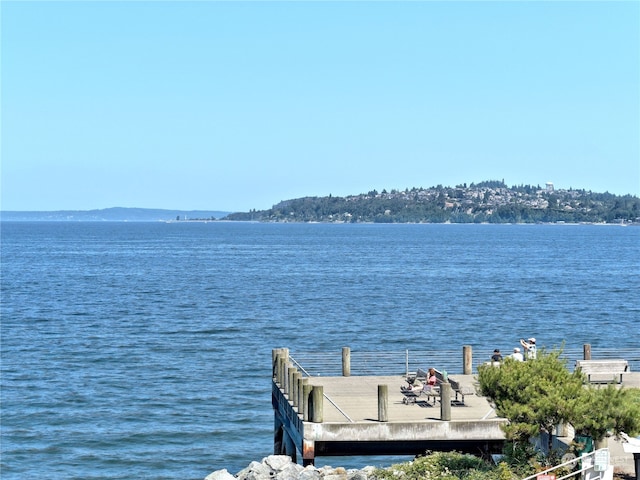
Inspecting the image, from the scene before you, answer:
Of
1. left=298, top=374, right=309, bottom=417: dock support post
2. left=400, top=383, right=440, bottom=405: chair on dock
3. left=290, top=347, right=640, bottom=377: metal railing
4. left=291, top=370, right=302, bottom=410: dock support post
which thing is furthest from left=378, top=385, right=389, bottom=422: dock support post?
left=290, top=347, right=640, bottom=377: metal railing

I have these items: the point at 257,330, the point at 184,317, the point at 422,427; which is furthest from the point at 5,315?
the point at 422,427

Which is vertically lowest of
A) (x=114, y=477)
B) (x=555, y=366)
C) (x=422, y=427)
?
(x=114, y=477)

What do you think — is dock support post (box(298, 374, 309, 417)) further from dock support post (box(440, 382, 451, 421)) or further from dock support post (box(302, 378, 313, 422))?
dock support post (box(440, 382, 451, 421))

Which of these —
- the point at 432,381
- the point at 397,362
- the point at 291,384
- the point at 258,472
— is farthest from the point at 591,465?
the point at 397,362

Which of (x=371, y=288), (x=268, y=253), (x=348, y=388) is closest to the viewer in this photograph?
(x=348, y=388)

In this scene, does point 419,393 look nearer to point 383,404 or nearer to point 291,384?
point 383,404

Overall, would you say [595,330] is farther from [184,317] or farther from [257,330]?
[184,317]

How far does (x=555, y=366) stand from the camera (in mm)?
16922

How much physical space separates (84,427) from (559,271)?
250 feet

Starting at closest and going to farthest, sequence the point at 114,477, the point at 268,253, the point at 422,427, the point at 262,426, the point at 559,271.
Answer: the point at 422,427
the point at 114,477
the point at 262,426
the point at 559,271
the point at 268,253

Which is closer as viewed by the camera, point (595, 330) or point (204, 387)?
point (204, 387)

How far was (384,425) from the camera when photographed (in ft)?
65.3

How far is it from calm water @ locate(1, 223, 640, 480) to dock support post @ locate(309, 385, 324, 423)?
645 cm

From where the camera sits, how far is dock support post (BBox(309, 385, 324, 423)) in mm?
19938
